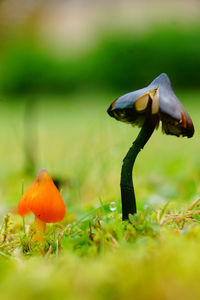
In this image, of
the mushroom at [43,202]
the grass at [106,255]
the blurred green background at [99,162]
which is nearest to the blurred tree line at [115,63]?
the blurred green background at [99,162]

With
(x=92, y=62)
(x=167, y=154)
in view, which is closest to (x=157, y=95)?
(x=167, y=154)

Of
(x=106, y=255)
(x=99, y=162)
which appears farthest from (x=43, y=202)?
(x=99, y=162)

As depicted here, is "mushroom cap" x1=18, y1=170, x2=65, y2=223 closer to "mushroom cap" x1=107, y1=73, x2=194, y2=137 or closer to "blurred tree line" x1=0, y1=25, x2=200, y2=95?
"mushroom cap" x1=107, y1=73, x2=194, y2=137

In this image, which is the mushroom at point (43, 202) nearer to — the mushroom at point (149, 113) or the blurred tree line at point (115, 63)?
the mushroom at point (149, 113)

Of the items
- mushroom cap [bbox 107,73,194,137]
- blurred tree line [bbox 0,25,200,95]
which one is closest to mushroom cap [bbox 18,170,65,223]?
mushroom cap [bbox 107,73,194,137]

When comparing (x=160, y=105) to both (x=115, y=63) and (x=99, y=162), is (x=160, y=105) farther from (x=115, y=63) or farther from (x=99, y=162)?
(x=115, y=63)
